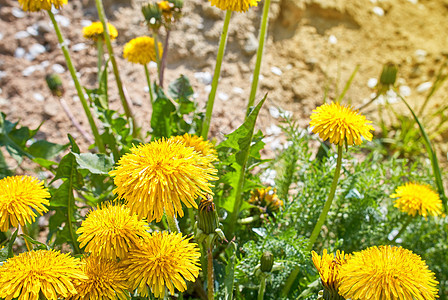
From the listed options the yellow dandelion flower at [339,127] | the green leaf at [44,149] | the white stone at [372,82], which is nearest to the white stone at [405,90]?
the white stone at [372,82]

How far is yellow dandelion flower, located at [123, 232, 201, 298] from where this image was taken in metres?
1.20

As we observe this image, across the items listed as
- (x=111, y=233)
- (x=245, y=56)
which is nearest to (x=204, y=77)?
(x=245, y=56)

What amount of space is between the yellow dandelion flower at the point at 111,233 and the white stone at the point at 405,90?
2.91m

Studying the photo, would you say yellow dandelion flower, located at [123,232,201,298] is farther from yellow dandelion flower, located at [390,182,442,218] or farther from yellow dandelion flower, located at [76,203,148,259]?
yellow dandelion flower, located at [390,182,442,218]

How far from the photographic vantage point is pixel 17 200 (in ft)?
4.77

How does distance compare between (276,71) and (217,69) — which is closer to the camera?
(217,69)

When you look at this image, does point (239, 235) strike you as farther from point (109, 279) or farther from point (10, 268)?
point (10, 268)

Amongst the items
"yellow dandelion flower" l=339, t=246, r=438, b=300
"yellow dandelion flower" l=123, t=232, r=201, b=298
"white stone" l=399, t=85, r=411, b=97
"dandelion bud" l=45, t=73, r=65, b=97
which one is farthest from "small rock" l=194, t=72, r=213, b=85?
"yellow dandelion flower" l=339, t=246, r=438, b=300

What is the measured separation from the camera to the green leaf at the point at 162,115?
7.36 ft

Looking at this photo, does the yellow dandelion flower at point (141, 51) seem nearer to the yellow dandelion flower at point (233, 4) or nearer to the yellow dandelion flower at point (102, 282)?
the yellow dandelion flower at point (233, 4)

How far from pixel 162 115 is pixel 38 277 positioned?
3.99ft

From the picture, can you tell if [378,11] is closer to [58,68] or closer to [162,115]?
[162,115]

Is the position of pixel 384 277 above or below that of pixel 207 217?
below

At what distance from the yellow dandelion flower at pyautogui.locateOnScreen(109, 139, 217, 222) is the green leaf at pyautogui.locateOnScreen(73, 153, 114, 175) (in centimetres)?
48
